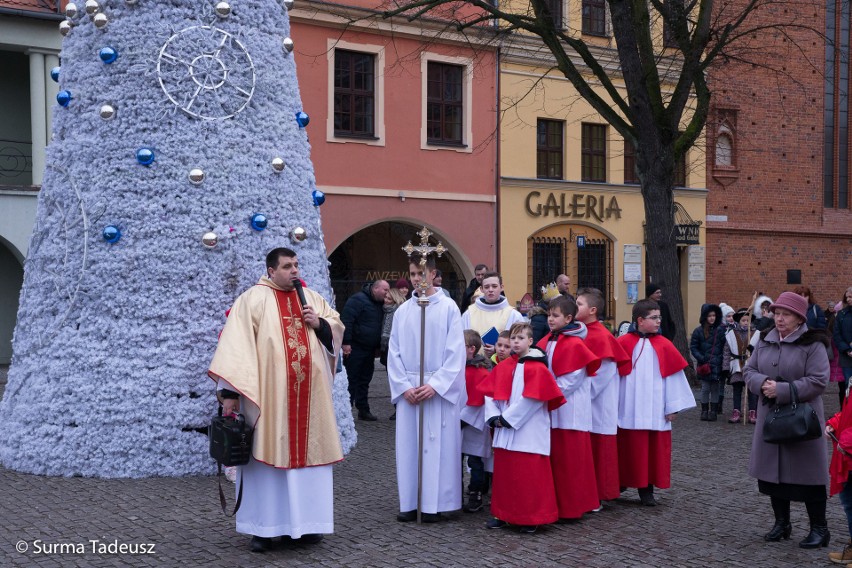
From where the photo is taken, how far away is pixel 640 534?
7.21m

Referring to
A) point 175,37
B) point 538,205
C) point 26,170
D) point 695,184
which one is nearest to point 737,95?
point 695,184

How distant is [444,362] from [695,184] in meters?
20.4

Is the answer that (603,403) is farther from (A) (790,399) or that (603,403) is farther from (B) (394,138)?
(B) (394,138)

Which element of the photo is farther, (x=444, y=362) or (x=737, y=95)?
(x=737, y=95)

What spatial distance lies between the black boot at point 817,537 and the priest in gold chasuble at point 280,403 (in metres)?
3.19

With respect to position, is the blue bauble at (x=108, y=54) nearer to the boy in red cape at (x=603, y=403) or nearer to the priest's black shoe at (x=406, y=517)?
the boy in red cape at (x=603, y=403)

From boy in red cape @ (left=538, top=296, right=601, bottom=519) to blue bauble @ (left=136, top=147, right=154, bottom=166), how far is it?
391cm

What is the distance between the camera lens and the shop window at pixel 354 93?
A: 2094cm

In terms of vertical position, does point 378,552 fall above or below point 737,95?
below

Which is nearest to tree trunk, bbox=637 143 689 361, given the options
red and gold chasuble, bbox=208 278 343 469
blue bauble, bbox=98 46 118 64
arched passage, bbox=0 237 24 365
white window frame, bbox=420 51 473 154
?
white window frame, bbox=420 51 473 154

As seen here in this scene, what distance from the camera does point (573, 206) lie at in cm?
2402

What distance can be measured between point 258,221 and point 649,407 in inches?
150

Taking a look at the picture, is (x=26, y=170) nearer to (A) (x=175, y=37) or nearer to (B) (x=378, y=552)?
(A) (x=175, y=37)

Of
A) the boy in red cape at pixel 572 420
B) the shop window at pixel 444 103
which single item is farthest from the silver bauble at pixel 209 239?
the shop window at pixel 444 103
